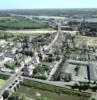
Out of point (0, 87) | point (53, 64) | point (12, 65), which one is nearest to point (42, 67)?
point (53, 64)

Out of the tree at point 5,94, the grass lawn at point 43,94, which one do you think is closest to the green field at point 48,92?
the grass lawn at point 43,94

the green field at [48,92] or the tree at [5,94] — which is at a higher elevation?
the tree at [5,94]

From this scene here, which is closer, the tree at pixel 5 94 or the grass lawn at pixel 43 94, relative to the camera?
the tree at pixel 5 94

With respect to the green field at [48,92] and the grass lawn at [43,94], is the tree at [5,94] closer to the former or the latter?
the green field at [48,92]

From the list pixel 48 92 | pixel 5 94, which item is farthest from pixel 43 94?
pixel 5 94

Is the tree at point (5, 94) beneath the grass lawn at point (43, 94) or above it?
above

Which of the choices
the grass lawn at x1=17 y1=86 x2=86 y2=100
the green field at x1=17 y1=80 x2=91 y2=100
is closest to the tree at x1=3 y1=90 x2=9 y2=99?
the green field at x1=17 y1=80 x2=91 y2=100

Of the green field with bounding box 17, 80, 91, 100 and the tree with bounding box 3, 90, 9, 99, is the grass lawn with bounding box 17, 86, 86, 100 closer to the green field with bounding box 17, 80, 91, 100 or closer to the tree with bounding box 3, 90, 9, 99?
the green field with bounding box 17, 80, 91, 100

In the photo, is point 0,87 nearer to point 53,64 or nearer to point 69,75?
point 69,75

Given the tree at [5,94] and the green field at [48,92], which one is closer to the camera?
the tree at [5,94]

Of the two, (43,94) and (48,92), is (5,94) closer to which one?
(43,94)

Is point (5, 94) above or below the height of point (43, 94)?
above
